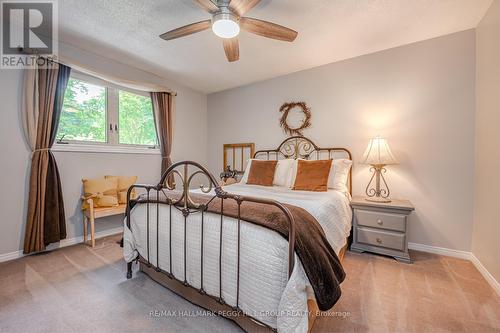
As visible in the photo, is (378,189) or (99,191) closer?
(378,189)

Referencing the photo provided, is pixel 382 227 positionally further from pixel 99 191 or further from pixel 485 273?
pixel 99 191

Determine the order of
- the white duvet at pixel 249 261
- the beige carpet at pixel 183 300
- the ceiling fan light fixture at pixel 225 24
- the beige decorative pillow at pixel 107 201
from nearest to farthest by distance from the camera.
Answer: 1. the white duvet at pixel 249 261
2. the beige carpet at pixel 183 300
3. the ceiling fan light fixture at pixel 225 24
4. the beige decorative pillow at pixel 107 201

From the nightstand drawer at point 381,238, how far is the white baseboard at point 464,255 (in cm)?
51

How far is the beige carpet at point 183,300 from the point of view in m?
1.38

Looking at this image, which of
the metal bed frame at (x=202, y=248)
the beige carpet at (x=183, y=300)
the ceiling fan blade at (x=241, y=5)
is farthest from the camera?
the ceiling fan blade at (x=241, y=5)

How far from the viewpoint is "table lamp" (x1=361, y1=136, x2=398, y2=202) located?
8.22 ft

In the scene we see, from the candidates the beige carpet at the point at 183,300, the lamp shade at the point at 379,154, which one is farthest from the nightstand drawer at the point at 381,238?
the lamp shade at the point at 379,154

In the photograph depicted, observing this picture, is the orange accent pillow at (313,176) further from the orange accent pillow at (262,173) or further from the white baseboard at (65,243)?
the white baseboard at (65,243)

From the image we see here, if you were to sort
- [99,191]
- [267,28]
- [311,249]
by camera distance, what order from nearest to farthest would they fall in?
[311,249] → [267,28] → [99,191]

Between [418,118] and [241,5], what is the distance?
92.2 inches

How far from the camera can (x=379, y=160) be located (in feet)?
8.21

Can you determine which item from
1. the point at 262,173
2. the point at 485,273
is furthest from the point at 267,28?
the point at 485,273

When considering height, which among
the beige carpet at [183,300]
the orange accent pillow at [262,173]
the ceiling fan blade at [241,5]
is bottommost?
the beige carpet at [183,300]

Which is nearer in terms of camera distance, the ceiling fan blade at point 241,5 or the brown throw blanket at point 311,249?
the brown throw blanket at point 311,249
